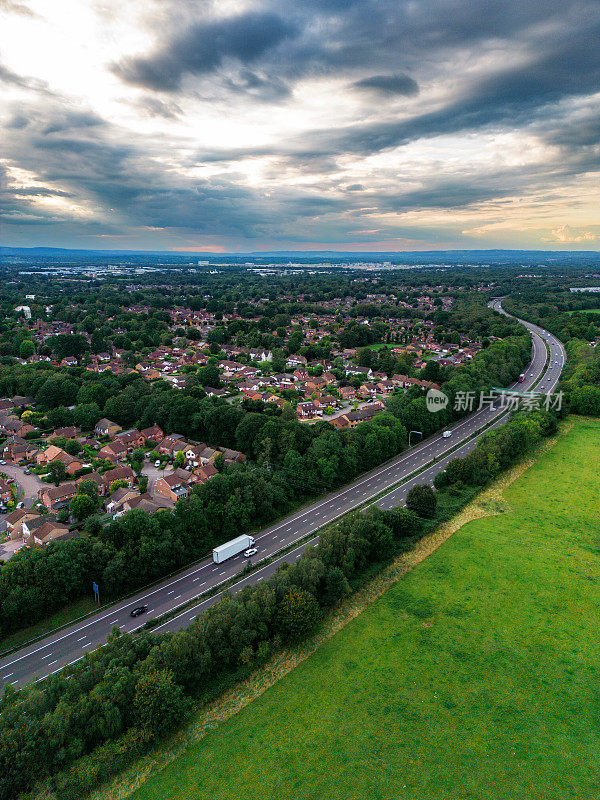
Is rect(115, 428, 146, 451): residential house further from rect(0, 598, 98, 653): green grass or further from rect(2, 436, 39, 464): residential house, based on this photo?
rect(0, 598, 98, 653): green grass

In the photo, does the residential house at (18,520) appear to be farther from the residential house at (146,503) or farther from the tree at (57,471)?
the residential house at (146,503)

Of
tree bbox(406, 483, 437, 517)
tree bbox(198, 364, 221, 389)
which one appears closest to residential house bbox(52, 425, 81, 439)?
tree bbox(198, 364, 221, 389)

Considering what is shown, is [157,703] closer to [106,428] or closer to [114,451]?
[114,451]

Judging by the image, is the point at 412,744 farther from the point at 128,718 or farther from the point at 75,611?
the point at 75,611

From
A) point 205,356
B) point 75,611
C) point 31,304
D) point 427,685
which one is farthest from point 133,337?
point 427,685

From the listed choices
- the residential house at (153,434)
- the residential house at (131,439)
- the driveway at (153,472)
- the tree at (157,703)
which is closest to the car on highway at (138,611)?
the tree at (157,703)

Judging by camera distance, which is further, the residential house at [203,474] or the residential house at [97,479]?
the residential house at [203,474]
